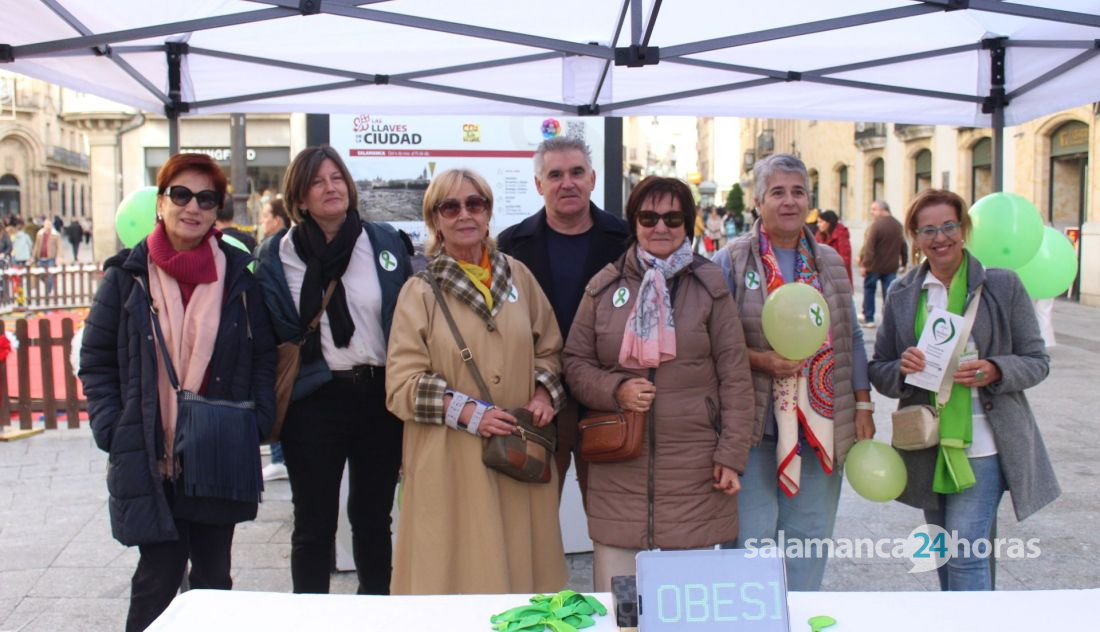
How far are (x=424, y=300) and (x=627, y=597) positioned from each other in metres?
1.38

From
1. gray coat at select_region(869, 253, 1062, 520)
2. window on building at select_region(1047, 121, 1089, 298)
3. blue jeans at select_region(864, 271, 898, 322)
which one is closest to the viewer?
gray coat at select_region(869, 253, 1062, 520)

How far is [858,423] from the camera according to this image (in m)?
3.41

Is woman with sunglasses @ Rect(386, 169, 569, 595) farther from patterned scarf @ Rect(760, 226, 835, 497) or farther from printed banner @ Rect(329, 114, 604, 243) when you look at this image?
printed banner @ Rect(329, 114, 604, 243)

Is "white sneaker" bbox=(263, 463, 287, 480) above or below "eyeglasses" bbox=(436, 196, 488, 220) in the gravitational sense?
below

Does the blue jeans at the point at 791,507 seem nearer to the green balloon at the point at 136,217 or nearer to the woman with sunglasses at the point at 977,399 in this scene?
the woman with sunglasses at the point at 977,399

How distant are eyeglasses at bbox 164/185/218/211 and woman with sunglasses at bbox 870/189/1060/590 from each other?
242cm

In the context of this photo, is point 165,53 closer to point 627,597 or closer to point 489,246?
point 489,246

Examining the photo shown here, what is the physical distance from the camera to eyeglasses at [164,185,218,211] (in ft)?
9.93

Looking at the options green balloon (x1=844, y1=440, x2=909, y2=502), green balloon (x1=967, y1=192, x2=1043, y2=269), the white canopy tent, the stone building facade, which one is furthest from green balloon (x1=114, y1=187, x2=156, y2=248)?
the stone building facade

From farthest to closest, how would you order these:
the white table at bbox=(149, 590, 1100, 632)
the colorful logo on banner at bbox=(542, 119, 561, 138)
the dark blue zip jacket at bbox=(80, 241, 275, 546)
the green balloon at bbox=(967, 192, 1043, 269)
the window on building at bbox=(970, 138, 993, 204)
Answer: the window on building at bbox=(970, 138, 993, 204) < the colorful logo on banner at bbox=(542, 119, 561, 138) < the green balloon at bbox=(967, 192, 1043, 269) < the dark blue zip jacket at bbox=(80, 241, 275, 546) < the white table at bbox=(149, 590, 1100, 632)

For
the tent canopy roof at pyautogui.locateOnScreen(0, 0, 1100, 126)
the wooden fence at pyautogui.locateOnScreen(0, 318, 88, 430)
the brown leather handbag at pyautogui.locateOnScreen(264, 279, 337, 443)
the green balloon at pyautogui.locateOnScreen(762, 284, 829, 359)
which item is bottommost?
the wooden fence at pyautogui.locateOnScreen(0, 318, 88, 430)

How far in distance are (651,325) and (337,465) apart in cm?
124

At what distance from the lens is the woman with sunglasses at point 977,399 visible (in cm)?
319

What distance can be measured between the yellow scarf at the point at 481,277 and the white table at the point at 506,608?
116 cm
